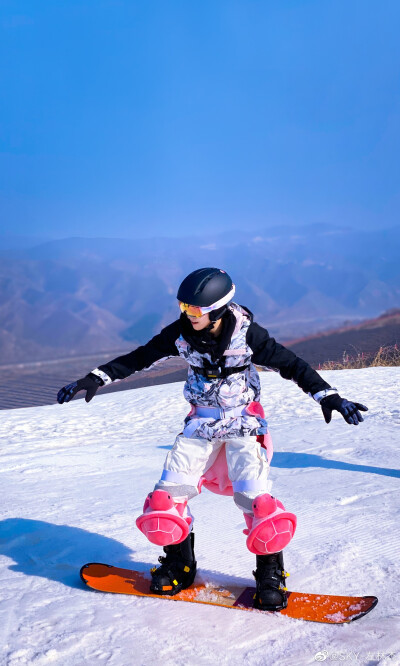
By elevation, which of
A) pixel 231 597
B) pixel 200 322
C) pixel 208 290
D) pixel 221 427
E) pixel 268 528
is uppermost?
pixel 208 290

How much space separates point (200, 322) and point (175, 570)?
4.21 ft

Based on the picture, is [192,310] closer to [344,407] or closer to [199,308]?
[199,308]

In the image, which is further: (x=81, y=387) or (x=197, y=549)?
(x=197, y=549)

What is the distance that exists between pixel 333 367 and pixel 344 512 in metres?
7.63

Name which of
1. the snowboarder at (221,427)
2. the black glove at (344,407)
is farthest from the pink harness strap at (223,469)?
the black glove at (344,407)

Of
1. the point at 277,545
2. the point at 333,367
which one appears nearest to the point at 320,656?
the point at 277,545

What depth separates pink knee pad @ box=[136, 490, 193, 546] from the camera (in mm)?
3092

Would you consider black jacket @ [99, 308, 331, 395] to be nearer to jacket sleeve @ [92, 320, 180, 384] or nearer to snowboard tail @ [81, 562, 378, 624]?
jacket sleeve @ [92, 320, 180, 384]

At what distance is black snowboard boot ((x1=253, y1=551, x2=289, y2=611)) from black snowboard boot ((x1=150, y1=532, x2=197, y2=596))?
0.36 metres

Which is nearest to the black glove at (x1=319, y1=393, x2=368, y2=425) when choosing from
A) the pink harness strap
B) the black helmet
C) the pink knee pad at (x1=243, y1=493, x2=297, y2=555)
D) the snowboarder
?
the snowboarder

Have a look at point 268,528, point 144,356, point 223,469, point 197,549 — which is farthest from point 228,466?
point 197,549

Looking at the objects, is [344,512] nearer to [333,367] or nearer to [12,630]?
[12,630]

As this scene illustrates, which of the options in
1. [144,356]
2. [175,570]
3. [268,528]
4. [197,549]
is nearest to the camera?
[268,528]

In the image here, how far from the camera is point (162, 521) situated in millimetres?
3092
